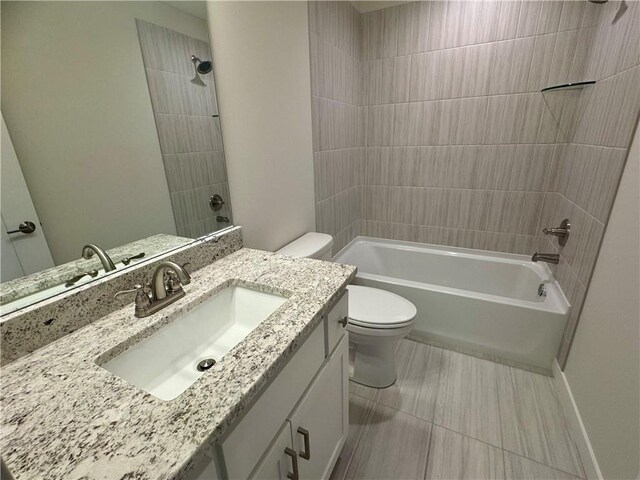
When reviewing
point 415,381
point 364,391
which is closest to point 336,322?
point 364,391

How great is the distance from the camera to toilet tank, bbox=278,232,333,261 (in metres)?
1.55

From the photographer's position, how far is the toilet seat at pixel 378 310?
147cm

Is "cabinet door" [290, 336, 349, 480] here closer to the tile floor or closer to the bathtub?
the tile floor

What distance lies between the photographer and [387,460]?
1.28m

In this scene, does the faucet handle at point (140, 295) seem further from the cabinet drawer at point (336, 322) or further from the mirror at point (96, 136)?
the cabinet drawer at point (336, 322)

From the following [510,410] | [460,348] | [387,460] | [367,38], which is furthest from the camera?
[367,38]

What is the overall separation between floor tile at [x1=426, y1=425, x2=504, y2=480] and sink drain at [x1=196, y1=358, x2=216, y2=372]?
3.45 feet

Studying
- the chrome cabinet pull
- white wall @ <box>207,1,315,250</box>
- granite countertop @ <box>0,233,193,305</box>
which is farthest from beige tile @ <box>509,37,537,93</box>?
the chrome cabinet pull

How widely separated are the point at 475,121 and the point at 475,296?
1.23 metres

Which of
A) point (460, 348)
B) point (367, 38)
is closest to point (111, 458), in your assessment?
point (460, 348)

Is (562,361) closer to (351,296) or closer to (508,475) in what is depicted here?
(508,475)

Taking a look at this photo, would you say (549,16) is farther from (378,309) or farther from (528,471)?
(528,471)

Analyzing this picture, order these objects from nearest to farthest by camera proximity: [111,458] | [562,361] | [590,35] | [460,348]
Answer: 1. [111,458]
2. [562,361]
3. [590,35]
4. [460,348]

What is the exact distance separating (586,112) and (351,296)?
168 centimetres
